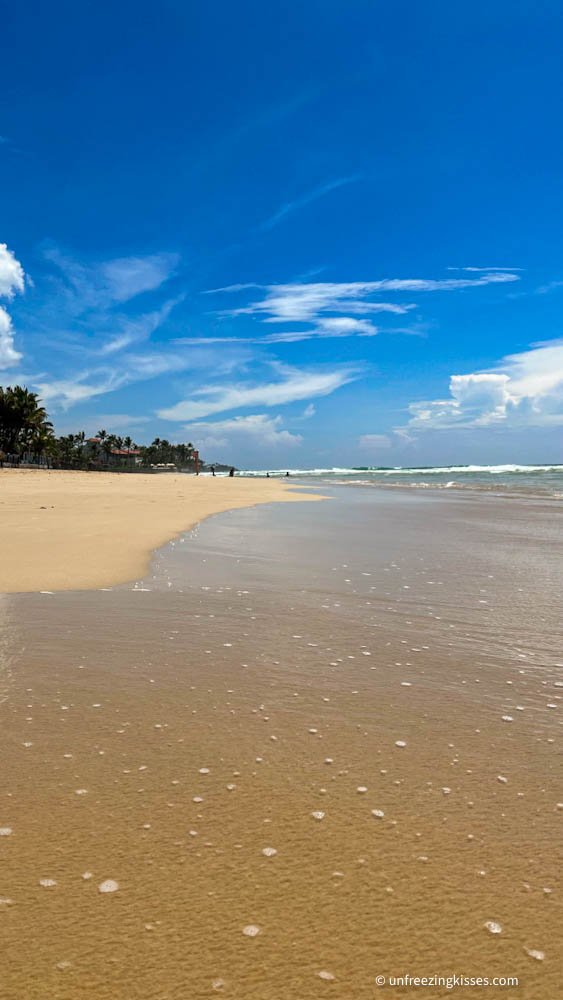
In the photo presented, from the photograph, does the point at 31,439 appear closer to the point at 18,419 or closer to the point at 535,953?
the point at 18,419

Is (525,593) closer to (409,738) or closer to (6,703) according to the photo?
(409,738)

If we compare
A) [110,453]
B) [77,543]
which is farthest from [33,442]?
[77,543]

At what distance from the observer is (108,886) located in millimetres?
2252

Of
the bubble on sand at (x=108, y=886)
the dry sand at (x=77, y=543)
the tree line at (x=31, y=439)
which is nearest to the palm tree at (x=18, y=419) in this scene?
the tree line at (x=31, y=439)

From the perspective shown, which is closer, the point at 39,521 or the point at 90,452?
the point at 39,521

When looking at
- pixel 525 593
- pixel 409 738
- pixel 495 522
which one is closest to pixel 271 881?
pixel 409 738

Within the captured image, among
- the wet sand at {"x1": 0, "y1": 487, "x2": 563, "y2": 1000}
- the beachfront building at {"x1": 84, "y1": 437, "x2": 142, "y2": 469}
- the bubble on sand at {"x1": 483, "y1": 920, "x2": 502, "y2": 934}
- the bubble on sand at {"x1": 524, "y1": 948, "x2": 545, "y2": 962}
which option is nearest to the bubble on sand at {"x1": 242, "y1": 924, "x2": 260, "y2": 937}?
the wet sand at {"x1": 0, "y1": 487, "x2": 563, "y2": 1000}

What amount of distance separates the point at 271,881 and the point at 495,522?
55.0 feet

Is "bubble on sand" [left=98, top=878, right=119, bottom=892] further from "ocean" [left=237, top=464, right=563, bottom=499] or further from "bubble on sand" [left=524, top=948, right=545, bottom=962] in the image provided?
"ocean" [left=237, top=464, right=563, bottom=499]

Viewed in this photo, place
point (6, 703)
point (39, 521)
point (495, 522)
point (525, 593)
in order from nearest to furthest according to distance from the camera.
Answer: point (6, 703)
point (525, 593)
point (39, 521)
point (495, 522)

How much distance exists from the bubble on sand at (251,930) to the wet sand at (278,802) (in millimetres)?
24

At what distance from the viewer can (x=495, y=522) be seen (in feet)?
57.8

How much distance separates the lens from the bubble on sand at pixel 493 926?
2.07 m

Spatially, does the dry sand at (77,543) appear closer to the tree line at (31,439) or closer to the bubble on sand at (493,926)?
the bubble on sand at (493,926)
